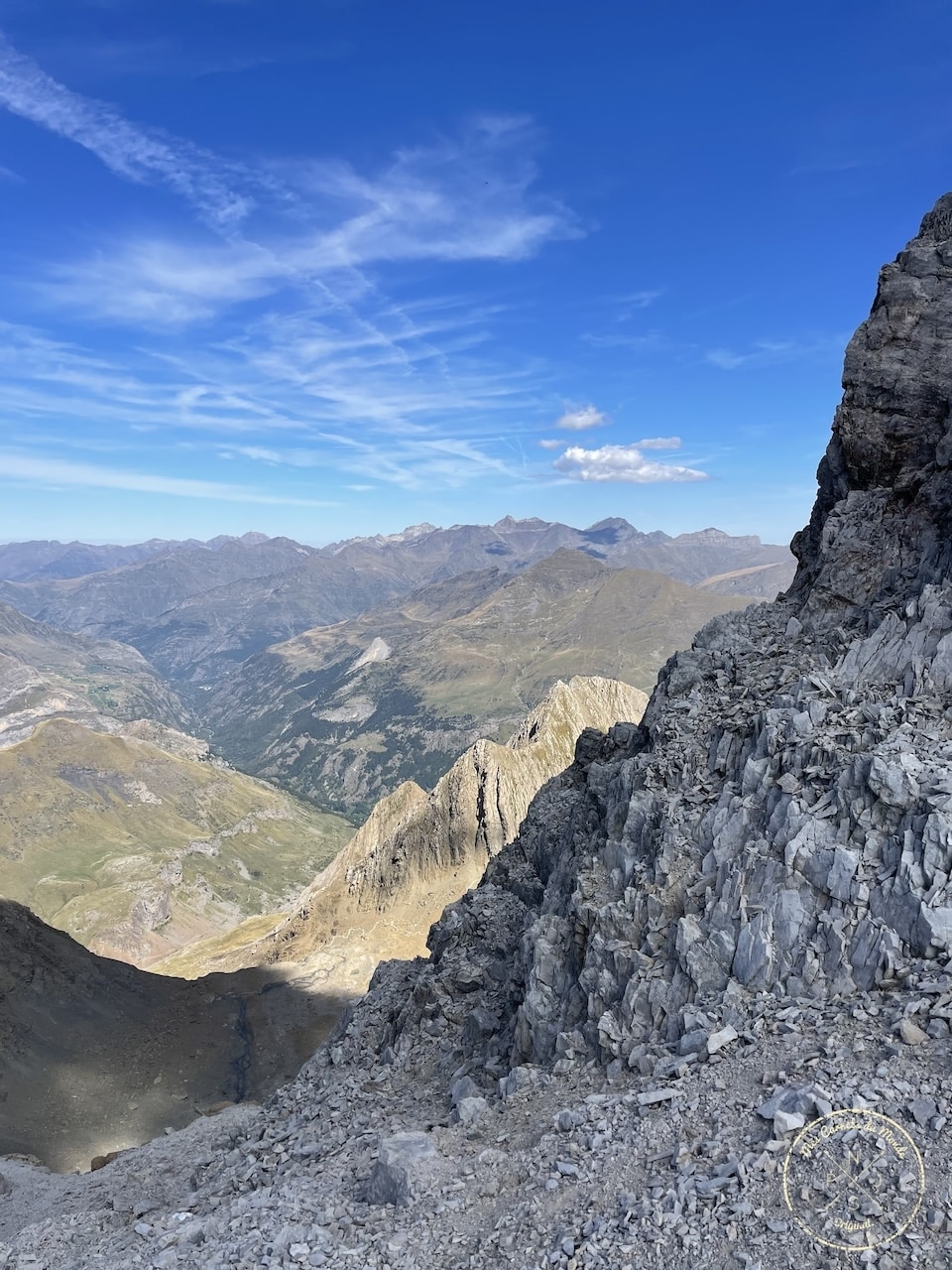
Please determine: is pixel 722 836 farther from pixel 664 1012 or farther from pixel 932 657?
pixel 932 657

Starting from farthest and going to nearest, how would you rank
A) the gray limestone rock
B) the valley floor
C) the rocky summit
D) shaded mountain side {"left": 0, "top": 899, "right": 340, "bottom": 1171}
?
1. shaded mountain side {"left": 0, "top": 899, "right": 340, "bottom": 1171}
2. the gray limestone rock
3. the rocky summit
4. the valley floor

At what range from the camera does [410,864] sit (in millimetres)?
129000

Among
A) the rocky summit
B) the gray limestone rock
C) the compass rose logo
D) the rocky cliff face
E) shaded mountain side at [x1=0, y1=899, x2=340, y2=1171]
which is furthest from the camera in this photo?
shaded mountain side at [x1=0, y1=899, x2=340, y2=1171]

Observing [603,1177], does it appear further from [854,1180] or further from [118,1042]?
[118,1042]

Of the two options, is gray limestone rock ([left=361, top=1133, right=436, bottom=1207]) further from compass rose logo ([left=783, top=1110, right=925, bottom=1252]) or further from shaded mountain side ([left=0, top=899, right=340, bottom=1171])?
shaded mountain side ([left=0, top=899, right=340, bottom=1171])

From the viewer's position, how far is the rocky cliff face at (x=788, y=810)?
23.5m

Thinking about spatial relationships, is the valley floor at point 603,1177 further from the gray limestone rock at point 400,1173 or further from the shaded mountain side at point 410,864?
the shaded mountain side at point 410,864

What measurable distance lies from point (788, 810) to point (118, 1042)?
94.0 m

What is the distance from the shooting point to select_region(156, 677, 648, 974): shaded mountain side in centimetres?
12169

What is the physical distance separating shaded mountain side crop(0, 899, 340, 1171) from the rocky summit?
32.5 metres

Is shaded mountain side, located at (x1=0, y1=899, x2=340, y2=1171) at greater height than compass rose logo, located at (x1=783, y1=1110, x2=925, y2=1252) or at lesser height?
lesser

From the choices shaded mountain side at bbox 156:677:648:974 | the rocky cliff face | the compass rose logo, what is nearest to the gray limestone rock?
the rocky cliff face

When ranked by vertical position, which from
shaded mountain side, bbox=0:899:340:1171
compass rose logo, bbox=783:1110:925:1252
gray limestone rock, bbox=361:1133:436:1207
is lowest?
shaded mountain side, bbox=0:899:340:1171

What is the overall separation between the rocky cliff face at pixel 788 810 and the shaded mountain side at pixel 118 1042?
43.8 metres
